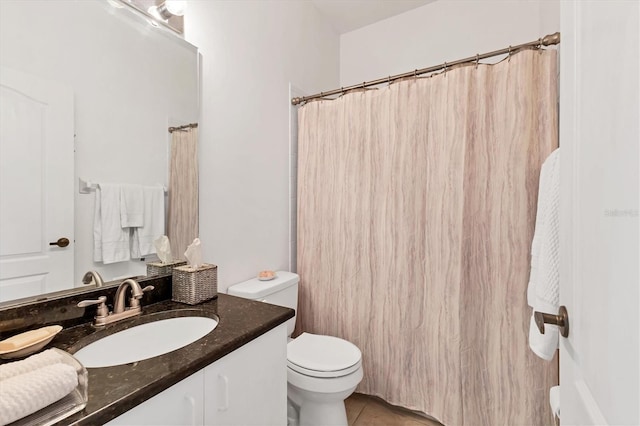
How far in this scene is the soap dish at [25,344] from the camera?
2.41ft

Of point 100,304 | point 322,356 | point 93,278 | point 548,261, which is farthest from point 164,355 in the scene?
point 548,261

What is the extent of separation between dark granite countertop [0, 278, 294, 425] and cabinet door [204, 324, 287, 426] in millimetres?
46

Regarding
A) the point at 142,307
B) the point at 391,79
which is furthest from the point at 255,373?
the point at 391,79

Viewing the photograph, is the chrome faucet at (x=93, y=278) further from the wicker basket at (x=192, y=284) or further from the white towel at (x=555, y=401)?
the white towel at (x=555, y=401)

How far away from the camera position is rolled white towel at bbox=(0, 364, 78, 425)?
1.68 feet

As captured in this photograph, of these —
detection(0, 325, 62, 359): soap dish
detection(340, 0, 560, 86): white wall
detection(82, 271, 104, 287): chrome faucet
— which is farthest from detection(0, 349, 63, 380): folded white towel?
detection(340, 0, 560, 86): white wall

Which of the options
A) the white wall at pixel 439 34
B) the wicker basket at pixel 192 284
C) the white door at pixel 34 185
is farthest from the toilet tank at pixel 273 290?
the white wall at pixel 439 34

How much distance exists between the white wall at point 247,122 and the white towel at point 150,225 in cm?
20

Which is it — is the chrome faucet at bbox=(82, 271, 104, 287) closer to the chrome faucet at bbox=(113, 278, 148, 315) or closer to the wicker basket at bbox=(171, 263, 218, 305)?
the chrome faucet at bbox=(113, 278, 148, 315)

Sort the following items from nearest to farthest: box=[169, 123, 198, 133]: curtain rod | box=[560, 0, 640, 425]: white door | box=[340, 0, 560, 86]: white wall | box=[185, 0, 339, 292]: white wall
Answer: box=[560, 0, 640, 425]: white door
box=[169, 123, 198, 133]: curtain rod
box=[185, 0, 339, 292]: white wall
box=[340, 0, 560, 86]: white wall

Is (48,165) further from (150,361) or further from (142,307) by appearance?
(150,361)

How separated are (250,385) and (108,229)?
0.77 metres

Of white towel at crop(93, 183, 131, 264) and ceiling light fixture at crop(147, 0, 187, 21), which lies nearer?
white towel at crop(93, 183, 131, 264)

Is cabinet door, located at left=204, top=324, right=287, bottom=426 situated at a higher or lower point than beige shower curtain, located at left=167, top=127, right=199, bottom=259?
lower
